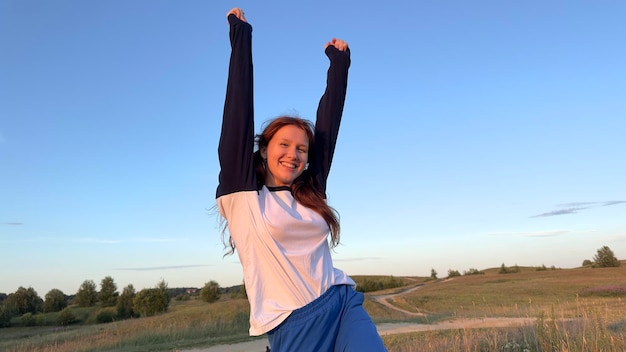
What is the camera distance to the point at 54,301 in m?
52.9

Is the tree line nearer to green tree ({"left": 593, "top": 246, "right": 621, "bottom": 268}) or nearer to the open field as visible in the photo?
the open field

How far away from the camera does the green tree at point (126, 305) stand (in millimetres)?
46094

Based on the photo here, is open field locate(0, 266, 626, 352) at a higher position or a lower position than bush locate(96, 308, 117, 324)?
higher

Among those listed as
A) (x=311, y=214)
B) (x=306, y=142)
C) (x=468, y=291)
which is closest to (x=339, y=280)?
(x=311, y=214)

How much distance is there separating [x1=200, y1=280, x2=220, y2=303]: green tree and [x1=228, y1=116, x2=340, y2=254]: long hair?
46.6 m

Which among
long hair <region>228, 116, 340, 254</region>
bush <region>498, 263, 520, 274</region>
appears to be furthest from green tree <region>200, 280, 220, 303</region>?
long hair <region>228, 116, 340, 254</region>

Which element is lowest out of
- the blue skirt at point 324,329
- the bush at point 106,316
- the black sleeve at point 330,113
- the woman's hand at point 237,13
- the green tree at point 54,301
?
the bush at point 106,316

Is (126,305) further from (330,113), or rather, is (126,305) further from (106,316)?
(330,113)

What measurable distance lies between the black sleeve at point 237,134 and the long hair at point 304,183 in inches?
5.1

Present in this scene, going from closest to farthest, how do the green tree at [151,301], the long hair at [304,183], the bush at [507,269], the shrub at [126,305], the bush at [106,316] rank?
the long hair at [304,183] → the green tree at [151,301] → the bush at [106,316] → the shrub at [126,305] → the bush at [507,269]

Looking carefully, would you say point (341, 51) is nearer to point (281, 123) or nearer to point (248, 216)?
point (281, 123)

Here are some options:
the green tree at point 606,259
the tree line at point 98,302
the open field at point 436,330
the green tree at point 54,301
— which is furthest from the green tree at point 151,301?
the green tree at point 606,259

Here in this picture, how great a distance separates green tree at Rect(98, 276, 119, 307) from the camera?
173 feet

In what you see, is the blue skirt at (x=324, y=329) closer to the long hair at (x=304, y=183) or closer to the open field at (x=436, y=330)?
the long hair at (x=304, y=183)
